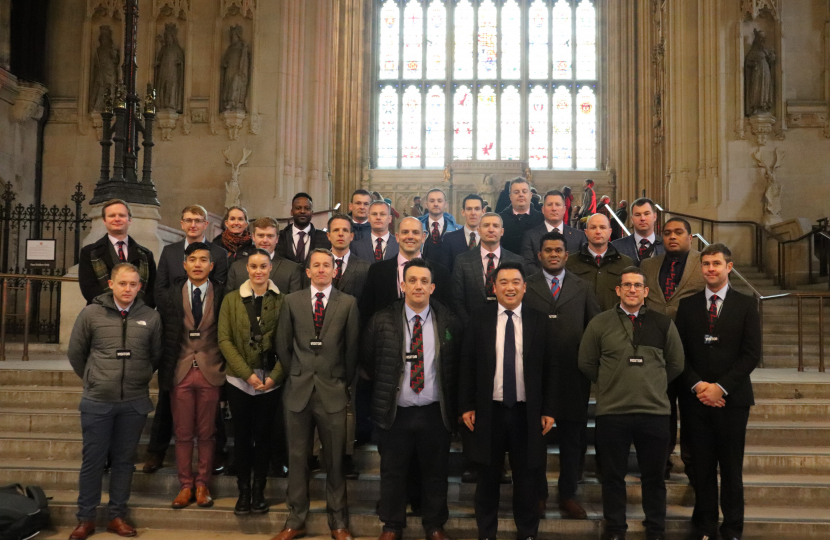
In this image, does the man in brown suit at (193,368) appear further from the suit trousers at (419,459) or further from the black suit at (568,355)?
the black suit at (568,355)

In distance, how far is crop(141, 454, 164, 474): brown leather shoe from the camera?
6.02 meters

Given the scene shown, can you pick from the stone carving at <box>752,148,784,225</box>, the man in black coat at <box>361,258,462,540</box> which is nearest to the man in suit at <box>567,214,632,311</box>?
the man in black coat at <box>361,258,462,540</box>

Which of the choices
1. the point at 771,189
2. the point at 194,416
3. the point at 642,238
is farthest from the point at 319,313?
the point at 771,189

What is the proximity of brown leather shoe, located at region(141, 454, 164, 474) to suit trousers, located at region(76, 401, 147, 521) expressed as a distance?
0.55 m

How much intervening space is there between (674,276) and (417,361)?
2.21 meters

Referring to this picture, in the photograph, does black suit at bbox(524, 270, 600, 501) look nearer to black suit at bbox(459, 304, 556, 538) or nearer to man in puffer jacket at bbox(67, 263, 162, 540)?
black suit at bbox(459, 304, 556, 538)

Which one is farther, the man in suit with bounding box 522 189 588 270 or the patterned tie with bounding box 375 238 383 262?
the patterned tie with bounding box 375 238 383 262

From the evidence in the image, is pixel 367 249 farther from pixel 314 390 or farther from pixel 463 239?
pixel 314 390

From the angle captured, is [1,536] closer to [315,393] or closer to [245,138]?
[315,393]

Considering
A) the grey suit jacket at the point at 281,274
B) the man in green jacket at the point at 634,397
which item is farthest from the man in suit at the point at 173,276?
the man in green jacket at the point at 634,397

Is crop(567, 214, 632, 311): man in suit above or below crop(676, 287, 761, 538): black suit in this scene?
above

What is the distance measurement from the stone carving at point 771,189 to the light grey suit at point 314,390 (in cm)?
1189

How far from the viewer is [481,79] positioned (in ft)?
85.4

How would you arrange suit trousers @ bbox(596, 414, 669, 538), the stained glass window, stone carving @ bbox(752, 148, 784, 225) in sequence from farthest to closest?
the stained glass window → stone carving @ bbox(752, 148, 784, 225) → suit trousers @ bbox(596, 414, 669, 538)
